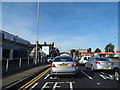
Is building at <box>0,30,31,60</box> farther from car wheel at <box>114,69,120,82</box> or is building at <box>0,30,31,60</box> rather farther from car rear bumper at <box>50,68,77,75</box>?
car wheel at <box>114,69,120,82</box>

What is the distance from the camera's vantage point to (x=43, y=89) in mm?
5242

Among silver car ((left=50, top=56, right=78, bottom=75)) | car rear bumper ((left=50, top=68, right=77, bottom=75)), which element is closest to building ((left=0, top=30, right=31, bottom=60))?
silver car ((left=50, top=56, right=78, bottom=75))

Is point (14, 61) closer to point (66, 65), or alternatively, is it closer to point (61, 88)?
point (66, 65)

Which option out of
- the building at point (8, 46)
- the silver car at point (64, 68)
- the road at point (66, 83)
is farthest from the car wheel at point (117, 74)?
the building at point (8, 46)

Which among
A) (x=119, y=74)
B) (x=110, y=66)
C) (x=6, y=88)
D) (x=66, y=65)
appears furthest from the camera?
(x=110, y=66)

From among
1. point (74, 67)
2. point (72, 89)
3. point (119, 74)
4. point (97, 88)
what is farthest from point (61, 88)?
point (119, 74)

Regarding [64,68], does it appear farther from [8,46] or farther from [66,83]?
[8,46]

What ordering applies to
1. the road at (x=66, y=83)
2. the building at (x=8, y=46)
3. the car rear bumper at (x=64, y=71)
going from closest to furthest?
1. the road at (x=66, y=83)
2. the car rear bumper at (x=64, y=71)
3. the building at (x=8, y=46)

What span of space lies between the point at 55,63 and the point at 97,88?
9.89ft

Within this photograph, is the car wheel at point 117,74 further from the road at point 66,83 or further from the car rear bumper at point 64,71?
the car rear bumper at point 64,71

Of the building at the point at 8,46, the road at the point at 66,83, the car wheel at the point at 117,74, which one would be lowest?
the road at the point at 66,83

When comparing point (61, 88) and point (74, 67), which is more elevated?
point (74, 67)

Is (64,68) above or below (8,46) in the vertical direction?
below

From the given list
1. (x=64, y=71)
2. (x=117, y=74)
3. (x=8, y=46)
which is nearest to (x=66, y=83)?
(x=64, y=71)
